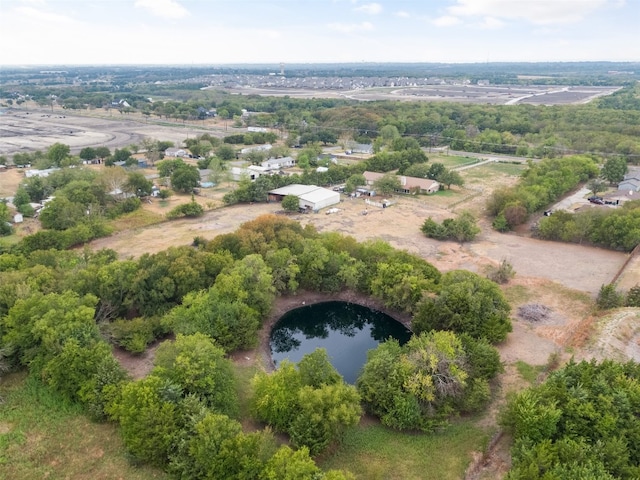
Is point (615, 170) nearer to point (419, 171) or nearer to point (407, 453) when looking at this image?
point (419, 171)

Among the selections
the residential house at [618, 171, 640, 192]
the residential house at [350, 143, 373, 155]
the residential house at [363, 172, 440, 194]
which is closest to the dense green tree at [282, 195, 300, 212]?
the residential house at [363, 172, 440, 194]

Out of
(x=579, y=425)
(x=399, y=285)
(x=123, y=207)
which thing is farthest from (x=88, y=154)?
(x=579, y=425)

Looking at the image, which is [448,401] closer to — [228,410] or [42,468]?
[228,410]

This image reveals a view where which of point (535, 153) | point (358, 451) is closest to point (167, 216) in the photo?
point (358, 451)

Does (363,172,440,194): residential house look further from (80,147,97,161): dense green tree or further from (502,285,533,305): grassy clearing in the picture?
(80,147,97,161): dense green tree

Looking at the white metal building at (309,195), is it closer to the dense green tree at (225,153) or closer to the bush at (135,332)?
the dense green tree at (225,153)

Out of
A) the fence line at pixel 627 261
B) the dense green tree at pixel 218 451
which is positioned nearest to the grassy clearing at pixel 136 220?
the dense green tree at pixel 218 451

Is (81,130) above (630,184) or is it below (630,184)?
below
